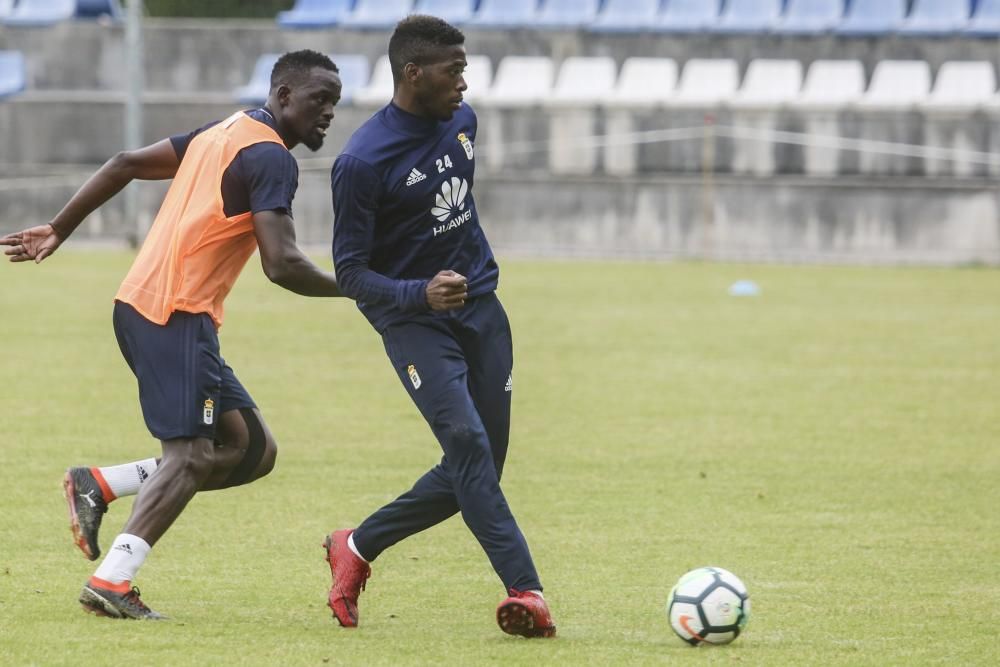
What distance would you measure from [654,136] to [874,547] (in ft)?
61.3

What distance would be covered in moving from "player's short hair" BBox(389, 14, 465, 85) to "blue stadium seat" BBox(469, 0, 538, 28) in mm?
24055

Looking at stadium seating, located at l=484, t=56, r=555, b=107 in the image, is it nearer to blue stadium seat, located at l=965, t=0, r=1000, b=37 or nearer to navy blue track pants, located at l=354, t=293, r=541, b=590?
blue stadium seat, located at l=965, t=0, r=1000, b=37

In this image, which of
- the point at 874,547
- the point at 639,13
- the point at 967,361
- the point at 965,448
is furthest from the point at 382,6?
the point at 874,547

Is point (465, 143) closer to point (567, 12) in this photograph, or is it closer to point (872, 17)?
point (872, 17)

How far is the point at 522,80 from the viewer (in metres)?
28.1

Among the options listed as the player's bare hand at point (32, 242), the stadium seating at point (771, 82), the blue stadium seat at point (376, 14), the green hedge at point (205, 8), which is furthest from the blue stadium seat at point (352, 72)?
the player's bare hand at point (32, 242)

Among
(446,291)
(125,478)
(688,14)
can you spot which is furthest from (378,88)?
(446,291)

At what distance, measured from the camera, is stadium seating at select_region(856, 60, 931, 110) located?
2678cm

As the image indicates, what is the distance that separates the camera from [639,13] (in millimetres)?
30312

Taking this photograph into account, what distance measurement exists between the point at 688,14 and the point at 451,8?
13.8 feet

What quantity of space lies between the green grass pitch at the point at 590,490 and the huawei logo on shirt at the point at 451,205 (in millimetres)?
1490

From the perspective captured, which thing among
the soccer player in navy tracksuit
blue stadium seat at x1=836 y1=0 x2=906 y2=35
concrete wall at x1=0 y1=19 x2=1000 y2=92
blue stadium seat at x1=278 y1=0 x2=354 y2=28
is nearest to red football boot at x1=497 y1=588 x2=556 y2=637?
the soccer player in navy tracksuit

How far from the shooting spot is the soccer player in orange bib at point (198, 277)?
626 cm

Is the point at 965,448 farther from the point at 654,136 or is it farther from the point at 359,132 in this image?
the point at 654,136
